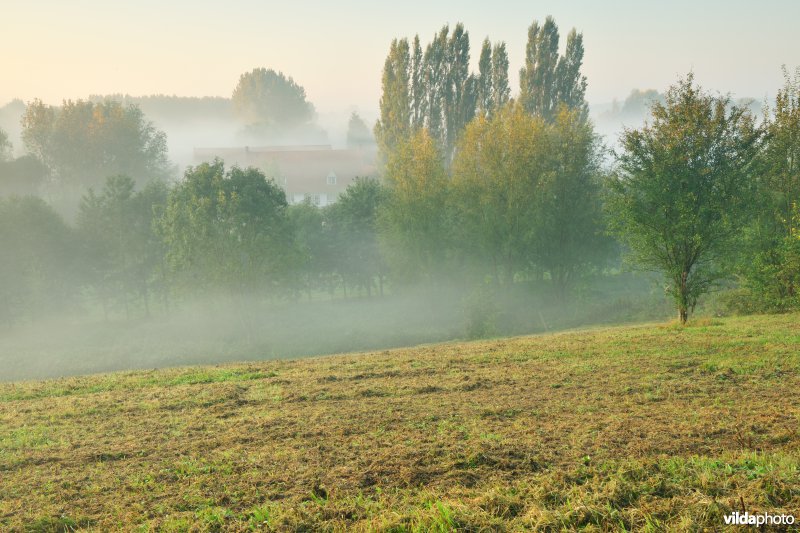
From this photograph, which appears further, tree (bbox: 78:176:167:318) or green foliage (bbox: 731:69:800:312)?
tree (bbox: 78:176:167:318)

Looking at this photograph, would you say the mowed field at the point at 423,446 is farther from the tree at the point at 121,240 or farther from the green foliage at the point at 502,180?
the tree at the point at 121,240

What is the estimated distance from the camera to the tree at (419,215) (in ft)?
157

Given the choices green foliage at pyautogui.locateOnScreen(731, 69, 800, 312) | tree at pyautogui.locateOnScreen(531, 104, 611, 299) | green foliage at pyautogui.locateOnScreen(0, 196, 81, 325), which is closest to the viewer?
green foliage at pyautogui.locateOnScreen(731, 69, 800, 312)

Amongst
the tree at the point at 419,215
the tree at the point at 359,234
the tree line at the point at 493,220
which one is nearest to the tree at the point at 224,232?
the tree line at the point at 493,220

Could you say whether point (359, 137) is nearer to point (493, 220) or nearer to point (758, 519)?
point (493, 220)

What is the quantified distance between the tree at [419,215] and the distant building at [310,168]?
4628 cm

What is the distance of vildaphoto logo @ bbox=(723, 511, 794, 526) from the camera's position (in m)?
5.43

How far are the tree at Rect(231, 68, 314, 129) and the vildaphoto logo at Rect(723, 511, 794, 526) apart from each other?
196m

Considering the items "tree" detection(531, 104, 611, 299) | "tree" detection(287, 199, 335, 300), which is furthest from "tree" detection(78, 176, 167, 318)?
"tree" detection(531, 104, 611, 299)

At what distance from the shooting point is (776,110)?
29578 millimetres

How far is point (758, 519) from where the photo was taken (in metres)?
5.50

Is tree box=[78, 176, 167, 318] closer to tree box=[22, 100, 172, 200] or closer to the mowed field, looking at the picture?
tree box=[22, 100, 172, 200]

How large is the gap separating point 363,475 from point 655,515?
157 inches

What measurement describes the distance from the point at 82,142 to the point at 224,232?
49.8m
